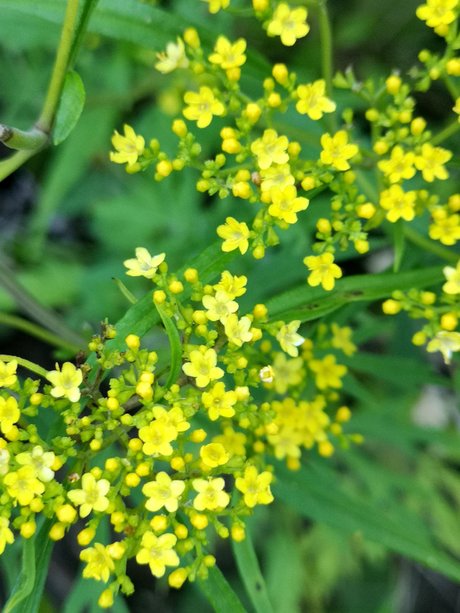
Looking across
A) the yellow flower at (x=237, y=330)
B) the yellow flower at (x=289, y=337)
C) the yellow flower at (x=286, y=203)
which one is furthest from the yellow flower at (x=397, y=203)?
the yellow flower at (x=237, y=330)

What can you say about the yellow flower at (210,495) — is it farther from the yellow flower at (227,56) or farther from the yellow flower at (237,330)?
the yellow flower at (227,56)

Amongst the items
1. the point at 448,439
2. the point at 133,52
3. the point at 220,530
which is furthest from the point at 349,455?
the point at 133,52

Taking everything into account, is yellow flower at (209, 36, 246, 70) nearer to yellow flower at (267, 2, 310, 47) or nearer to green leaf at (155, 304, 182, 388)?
yellow flower at (267, 2, 310, 47)

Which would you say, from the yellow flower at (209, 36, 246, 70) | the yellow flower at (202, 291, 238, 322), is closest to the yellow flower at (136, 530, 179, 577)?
the yellow flower at (202, 291, 238, 322)

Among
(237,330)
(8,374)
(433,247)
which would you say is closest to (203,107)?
(237,330)

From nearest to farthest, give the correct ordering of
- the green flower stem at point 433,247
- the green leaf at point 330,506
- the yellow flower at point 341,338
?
1. the green flower stem at point 433,247
2. the yellow flower at point 341,338
3. the green leaf at point 330,506

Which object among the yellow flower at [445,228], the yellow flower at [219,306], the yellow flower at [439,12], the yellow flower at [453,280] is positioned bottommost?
the yellow flower at [219,306]

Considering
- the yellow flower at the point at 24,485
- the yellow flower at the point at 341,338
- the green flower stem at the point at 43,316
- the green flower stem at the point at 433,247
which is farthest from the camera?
the green flower stem at the point at 43,316

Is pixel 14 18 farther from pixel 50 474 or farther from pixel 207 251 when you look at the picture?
pixel 50 474
